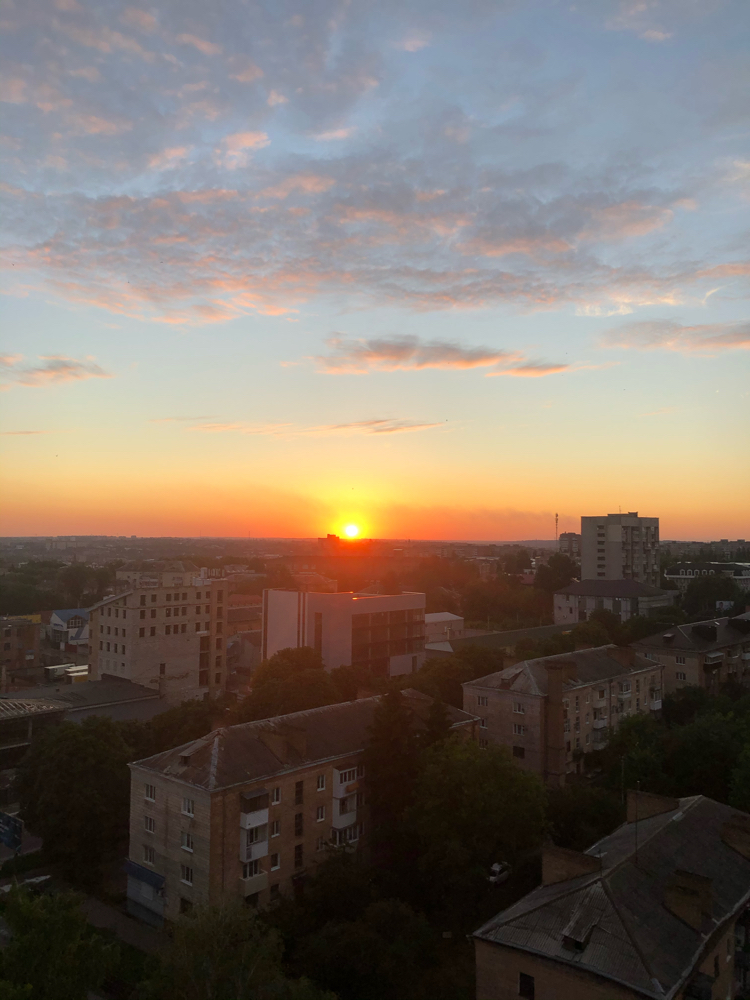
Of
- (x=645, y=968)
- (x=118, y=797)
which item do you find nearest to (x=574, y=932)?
(x=645, y=968)

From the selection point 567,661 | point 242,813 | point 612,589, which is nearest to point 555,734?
point 567,661

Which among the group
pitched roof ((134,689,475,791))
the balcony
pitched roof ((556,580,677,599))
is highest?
pitched roof ((556,580,677,599))

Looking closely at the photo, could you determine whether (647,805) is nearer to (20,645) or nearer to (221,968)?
(221,968)

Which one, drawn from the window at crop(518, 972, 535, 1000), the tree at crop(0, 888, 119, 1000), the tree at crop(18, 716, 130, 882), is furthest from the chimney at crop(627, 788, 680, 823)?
the tree at crop(18, 716, 130, 882)

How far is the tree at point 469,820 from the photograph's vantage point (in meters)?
27.4

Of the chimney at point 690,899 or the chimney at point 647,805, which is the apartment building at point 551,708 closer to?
the chimney at point 647,805

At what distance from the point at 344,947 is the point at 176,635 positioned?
Answer: 44.2 m

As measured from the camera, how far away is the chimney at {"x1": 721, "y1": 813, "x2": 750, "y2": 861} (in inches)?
924

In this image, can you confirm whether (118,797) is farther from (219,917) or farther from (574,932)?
(574,932)

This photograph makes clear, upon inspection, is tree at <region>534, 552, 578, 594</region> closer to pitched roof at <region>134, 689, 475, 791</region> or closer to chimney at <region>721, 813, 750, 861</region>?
pitched roof at <region>134, 689, 475, 791</region>

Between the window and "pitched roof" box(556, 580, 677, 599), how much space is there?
261 ft

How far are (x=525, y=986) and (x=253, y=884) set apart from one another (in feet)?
43.9

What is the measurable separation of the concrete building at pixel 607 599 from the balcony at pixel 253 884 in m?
69.1

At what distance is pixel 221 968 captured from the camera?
17.3 meters
